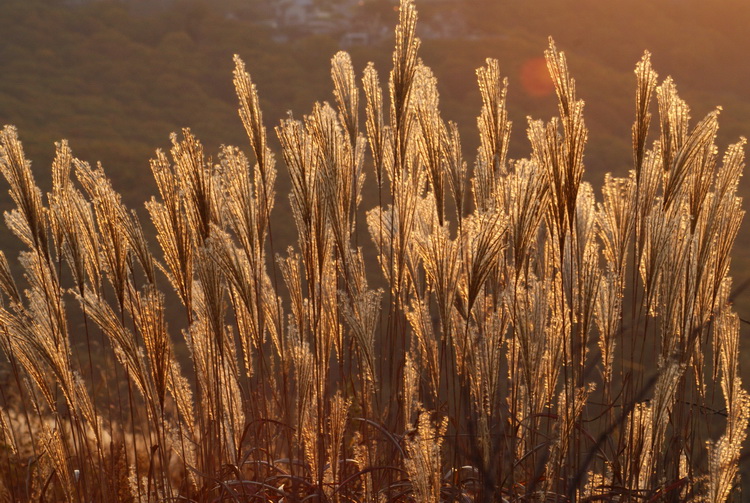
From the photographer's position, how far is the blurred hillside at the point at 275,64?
500 inches

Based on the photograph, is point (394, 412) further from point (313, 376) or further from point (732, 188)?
point (732, 188)

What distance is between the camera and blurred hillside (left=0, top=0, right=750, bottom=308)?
12.7 meters

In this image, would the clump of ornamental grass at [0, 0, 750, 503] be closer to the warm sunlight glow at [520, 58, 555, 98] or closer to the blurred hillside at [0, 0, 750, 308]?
the blurred hillside at [0, 0, 750, 308]

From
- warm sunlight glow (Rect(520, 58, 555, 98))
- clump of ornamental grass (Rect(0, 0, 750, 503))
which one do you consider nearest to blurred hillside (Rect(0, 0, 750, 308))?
warm sunlight glow (Rect(520, 58, 555, 98))

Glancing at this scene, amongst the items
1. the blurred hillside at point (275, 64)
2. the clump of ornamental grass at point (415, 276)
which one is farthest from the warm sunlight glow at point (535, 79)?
the clump of ornamental grass at point (415, 276)

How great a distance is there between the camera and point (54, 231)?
6.65 ft

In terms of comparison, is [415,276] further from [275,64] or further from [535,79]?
[275,64]

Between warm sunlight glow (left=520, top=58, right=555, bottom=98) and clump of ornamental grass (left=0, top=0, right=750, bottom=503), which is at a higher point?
warm sunlight glow (left=520, top=58, right=555, bottom=98)

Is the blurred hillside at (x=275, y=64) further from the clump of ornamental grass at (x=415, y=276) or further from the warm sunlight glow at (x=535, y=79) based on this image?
the clump of ornamental grass at (x=415, y=276)

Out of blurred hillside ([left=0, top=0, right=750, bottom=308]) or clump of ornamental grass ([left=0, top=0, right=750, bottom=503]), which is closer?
clump of ornamental grass ([left=0, top=0, right=750, bottom=503])

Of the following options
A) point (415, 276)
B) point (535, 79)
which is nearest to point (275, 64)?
point (535, 79)

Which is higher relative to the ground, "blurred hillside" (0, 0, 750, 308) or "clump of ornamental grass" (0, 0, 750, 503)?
"blurred hillside" (0, 0, 750, 308)

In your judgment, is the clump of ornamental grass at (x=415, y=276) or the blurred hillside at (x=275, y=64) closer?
the clump of ornamental grass at (x=415, y=276)

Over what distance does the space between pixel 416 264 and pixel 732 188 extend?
0.94 metres
